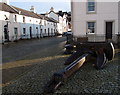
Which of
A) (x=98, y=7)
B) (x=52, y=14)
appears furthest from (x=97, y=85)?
(x=52, y=14)

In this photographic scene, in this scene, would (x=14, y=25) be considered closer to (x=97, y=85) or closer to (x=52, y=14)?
(x=97, y=85)

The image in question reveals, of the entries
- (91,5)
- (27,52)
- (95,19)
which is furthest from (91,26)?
(27,52)

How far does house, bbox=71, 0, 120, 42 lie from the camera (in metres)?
15.6

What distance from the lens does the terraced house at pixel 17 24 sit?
926 inches

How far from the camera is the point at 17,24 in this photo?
27.6m

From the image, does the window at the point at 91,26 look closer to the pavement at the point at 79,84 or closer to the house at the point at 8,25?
the pavement at the point at 79,84

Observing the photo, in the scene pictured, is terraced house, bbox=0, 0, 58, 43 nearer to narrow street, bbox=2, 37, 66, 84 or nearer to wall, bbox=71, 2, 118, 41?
wall, bbox=71, 2, 118, 41

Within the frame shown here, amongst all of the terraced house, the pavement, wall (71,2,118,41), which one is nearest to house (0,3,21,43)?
the terraced house

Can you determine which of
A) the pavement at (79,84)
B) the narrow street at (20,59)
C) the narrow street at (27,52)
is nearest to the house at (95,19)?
the narrow street at (27,52)

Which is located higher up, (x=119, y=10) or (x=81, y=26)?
(x=119, y=10)

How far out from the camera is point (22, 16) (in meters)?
29.4

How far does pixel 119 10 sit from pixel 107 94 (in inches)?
570

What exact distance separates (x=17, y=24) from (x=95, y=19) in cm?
1735

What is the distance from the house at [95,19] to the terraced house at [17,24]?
11.0 meters
